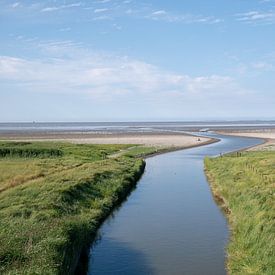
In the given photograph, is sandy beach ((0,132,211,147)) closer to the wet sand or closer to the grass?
the wet sand

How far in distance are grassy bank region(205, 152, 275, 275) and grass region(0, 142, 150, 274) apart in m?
7.41

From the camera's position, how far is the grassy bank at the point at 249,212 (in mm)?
19594

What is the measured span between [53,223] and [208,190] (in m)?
23.1

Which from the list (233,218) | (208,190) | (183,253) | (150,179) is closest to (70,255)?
(183,253)

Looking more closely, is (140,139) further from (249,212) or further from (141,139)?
(249,212)

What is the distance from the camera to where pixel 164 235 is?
86.6 ft

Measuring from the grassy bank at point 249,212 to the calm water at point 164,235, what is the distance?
0.82 metres

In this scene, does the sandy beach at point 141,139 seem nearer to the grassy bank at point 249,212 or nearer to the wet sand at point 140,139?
the wet sand at point 140,139

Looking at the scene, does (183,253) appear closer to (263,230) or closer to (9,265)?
(263,230)

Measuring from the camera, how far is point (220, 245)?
958 inches

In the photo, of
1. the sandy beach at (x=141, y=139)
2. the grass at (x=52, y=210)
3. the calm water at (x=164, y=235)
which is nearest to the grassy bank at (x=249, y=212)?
the calm water at (x=164, y=235)

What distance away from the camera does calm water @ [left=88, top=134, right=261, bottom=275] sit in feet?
70.2

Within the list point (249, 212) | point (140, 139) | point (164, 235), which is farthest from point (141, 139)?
point (164, 235)

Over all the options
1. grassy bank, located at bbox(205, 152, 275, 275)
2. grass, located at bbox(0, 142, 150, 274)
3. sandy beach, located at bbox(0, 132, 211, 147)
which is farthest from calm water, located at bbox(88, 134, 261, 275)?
sandy beach, located at bbox(0, 132, 211, 147)
